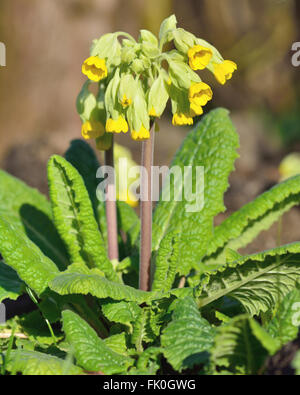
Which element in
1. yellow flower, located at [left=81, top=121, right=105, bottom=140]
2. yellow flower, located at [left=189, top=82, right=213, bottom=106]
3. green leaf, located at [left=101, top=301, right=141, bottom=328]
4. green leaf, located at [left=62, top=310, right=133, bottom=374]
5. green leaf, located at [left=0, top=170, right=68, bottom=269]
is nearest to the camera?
green leaf, located at [left=62, top=310, right=133, bottom=374]

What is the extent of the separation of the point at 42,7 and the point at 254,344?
5.95m

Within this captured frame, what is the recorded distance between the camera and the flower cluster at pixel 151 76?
2645mm

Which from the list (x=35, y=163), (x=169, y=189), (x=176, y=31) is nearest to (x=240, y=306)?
(x=169, y=189)

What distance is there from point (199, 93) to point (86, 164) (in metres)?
1.27

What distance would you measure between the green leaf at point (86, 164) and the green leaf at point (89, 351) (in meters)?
1.19

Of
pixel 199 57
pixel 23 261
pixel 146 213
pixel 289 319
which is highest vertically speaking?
pixel 199 57

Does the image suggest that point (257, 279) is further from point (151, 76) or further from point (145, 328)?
point (151, 76)

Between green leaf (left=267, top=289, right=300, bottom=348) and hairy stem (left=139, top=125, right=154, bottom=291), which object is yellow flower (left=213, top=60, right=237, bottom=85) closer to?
hairy stem (left=139, top=125, right=154, bottom=291)

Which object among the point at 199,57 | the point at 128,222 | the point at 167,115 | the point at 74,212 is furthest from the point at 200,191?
the point at 167,115

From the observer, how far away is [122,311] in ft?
9.11

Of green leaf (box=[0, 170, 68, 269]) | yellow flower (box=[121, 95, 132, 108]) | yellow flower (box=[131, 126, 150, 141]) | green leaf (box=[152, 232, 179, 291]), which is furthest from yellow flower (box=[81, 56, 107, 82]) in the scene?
green leaf (box=[0, 170, 68, 269])

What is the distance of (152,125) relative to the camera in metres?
2.88

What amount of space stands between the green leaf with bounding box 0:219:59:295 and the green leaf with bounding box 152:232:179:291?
1.69ft

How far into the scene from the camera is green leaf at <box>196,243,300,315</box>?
8.73 feet
